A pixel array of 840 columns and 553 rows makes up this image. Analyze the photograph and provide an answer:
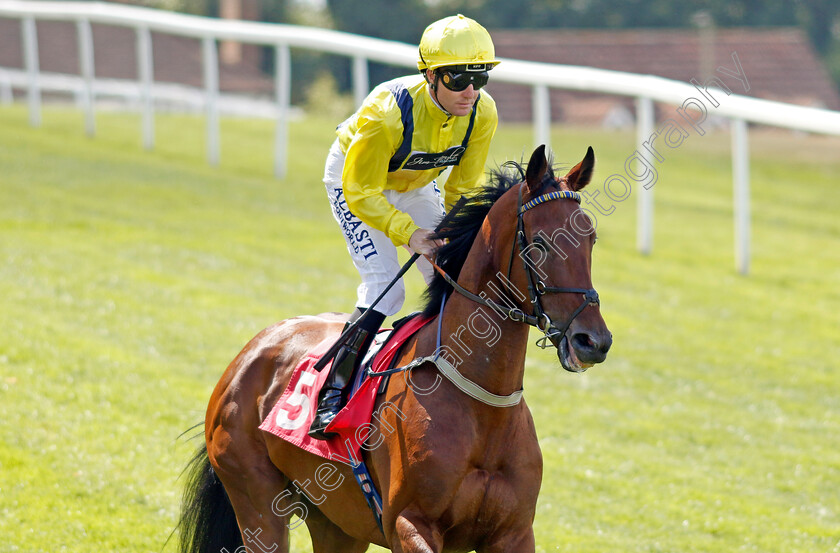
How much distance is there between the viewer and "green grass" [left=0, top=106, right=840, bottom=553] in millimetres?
5555

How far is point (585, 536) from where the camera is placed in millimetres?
5281

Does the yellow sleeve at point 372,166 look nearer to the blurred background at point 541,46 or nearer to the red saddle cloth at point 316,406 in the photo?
the red saddle cloth at point 316,406

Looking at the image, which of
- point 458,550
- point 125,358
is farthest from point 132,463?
point 458,550

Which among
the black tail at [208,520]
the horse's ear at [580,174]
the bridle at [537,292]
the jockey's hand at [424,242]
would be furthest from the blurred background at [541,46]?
the bridle at [537,292]

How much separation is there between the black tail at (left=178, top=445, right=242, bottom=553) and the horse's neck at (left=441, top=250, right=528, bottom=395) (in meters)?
1.69

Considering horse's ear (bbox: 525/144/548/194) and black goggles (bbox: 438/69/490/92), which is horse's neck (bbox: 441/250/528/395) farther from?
black goggles (bbox: 438/69/490/92)

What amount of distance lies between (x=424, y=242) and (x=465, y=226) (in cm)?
16

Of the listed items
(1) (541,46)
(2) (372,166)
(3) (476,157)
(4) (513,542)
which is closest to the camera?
(4) (513,542)

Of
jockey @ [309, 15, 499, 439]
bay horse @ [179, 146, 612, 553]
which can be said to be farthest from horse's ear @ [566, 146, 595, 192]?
jockey @ [309, 15, 499, 439]

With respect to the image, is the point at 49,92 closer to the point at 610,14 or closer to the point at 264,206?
the point at 264,206

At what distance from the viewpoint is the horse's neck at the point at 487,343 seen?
11.0 ft

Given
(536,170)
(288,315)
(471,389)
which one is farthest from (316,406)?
(288,315)

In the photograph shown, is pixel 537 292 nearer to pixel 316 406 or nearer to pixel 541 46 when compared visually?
pixel 316 406

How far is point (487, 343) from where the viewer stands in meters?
3.39
